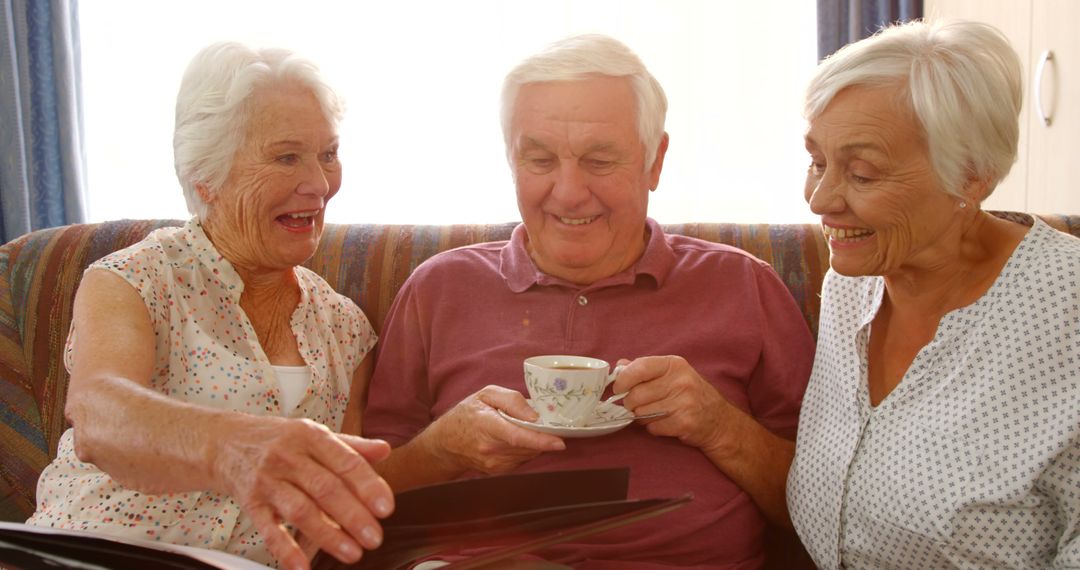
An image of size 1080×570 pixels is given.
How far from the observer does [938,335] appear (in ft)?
4.23

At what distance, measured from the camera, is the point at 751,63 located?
11.1 ft

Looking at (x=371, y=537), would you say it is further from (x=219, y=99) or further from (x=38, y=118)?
(x=38, y=118)

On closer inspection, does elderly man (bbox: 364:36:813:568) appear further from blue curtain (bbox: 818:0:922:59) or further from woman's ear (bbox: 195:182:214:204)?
blue curtain (bbox: 818:0:922:59)

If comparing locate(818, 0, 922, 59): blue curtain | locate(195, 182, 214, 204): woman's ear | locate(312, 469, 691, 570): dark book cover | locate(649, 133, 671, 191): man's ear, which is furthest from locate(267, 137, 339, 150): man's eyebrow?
locate(818, 0, 922, 59): blue curtain

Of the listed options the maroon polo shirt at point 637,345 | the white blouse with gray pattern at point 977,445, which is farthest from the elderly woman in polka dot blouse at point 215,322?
the white blouse with gray pattern at point 977,445

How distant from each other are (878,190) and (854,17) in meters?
2.09

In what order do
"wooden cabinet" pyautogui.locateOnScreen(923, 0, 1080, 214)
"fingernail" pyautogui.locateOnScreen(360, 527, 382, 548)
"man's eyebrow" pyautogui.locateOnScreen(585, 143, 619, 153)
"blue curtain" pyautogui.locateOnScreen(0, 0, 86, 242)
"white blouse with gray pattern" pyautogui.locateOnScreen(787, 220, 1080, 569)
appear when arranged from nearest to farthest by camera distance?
"fingernail" pyautogui.locateOnScreen(360, 527, 382, 548) → "white blouse with gray pattern" pyautogui.locateOnScreen(787, 220, 1080, 569) → "man's eyebrow" pyautogui.locateOnScreen(585, 143, 619, 153) → "wooden cabinet" pyautogui.locateOnScreen(923, 0, 1080, 214) → "blue curtain" pyautogui.locateOnScreen(0, 0, 86, 242)

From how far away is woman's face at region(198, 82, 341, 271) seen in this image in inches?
58.8

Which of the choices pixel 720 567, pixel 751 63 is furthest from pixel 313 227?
pixel 751 63

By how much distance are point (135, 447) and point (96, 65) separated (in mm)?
2956

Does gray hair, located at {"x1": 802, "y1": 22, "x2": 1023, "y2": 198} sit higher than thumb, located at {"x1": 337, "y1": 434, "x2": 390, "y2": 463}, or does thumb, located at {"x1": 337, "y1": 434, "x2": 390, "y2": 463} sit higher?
gray hair, located at {"x1": 802, "y1": 22, "x2": 1023, "y2": 198}

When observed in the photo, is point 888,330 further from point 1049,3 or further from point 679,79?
point 679,79

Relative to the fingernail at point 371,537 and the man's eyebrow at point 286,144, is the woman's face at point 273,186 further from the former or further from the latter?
the fingernail at point 371,537

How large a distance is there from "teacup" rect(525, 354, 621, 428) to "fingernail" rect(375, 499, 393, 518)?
0.38 m
